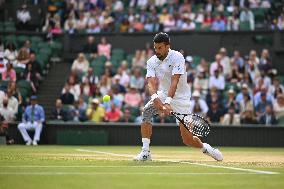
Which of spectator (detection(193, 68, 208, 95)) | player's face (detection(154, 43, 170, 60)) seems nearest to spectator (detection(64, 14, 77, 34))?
spectator (detection(193, 68, 208, 95))

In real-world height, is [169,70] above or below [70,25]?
below

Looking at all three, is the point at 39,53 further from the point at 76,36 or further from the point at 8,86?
the point at 8,86

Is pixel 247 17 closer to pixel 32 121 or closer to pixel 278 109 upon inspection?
pixel 278 109

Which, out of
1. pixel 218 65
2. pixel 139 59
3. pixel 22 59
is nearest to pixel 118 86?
pixel 139 59

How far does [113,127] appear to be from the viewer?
78.8ft

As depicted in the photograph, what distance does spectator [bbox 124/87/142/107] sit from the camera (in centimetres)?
2483

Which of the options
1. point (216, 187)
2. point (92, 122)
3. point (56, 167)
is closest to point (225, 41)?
point (92, 122)

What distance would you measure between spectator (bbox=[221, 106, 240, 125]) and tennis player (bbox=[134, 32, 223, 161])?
427 inches

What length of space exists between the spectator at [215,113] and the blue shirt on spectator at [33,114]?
208 inches

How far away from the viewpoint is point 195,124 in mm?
12578

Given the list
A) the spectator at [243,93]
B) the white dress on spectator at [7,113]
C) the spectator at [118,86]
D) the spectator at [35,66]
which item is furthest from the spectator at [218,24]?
the white dress on spectator at [7,113]

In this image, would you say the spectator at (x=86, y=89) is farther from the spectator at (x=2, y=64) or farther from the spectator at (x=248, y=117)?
the spectator at (x=248, y=117)

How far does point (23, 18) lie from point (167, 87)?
18970 mm

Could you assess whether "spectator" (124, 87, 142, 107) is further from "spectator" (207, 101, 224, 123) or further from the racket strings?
the racket strings
